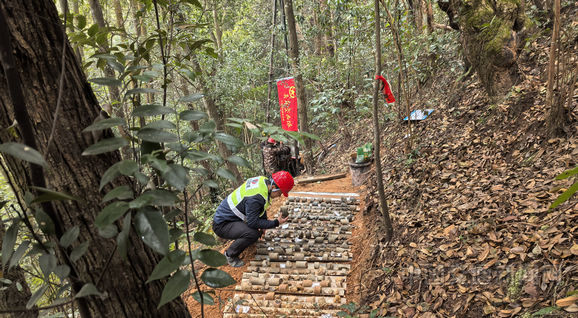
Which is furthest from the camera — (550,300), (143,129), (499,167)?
(499,167)

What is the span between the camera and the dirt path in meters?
3.21

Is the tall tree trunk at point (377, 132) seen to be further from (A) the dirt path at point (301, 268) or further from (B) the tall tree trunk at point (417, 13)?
(B) the tall tree trunk at point (417, 13)

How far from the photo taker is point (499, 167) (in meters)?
3.72

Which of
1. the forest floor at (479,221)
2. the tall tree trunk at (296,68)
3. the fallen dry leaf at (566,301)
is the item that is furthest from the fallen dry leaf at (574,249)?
the tall tree trunk at (296,68)

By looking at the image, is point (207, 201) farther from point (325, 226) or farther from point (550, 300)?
point (550, 300)

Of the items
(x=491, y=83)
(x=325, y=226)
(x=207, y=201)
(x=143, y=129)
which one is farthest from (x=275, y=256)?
(x=207, y=201)

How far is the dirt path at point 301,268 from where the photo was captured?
321 cm

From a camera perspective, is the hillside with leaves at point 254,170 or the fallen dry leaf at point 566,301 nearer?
the hillside with leaves at point 254,170

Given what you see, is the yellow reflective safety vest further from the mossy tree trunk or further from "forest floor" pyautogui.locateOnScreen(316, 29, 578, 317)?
the mossy tree trunk

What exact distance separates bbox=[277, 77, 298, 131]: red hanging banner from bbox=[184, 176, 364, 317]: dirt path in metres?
2.80

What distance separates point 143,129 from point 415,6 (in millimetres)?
8256

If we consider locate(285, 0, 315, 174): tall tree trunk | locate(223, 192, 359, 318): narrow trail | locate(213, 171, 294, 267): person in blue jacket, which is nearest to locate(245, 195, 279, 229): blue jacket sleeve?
locate(213, 171, 294, 267): person in blue jacket

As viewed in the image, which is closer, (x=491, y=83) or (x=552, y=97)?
(x=552, y=97)

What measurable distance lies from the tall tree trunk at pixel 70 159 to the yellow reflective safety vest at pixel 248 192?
3052mm
